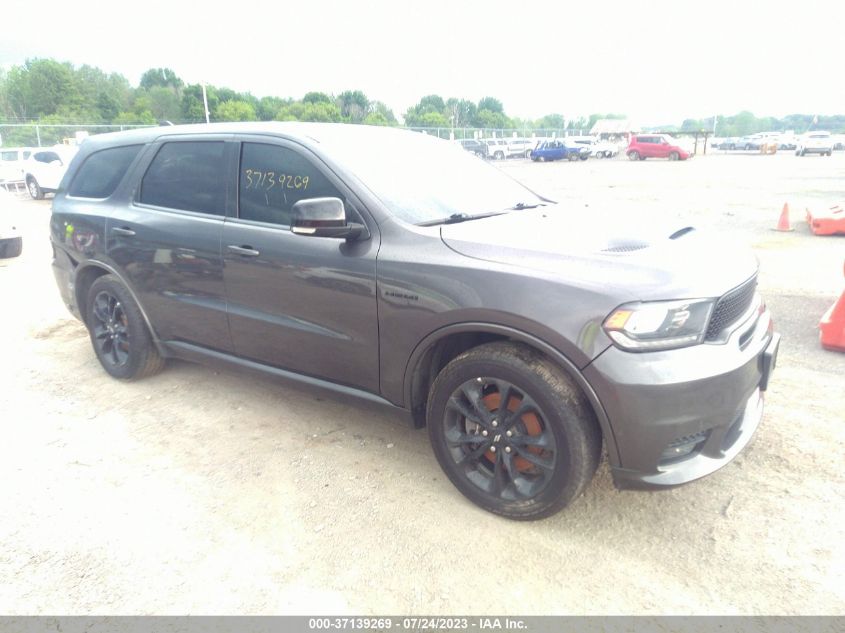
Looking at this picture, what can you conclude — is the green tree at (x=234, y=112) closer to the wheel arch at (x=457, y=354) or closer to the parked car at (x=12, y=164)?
the parked car at (x=12, y=164)

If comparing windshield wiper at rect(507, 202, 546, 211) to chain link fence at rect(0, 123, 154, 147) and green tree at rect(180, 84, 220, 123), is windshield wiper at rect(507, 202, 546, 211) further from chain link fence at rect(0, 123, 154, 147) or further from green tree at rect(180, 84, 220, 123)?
green tree at rect(180, 84, 220, 123)

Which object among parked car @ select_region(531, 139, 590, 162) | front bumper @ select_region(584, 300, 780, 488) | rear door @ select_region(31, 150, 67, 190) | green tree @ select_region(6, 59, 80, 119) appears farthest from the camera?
green tree @ select_region(6, 59, 80, 119)

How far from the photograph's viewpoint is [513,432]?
8.73 ft

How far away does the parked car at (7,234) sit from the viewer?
8.99 metres

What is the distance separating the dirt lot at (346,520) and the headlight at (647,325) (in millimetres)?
620

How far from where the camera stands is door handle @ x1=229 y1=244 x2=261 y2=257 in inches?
133

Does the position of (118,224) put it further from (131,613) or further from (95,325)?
(131,613)

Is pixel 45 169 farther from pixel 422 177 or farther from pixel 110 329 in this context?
pixel 422 177

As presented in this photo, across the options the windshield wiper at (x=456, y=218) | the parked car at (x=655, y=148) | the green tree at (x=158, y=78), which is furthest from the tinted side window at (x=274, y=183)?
the green tree at (x=158, y=78)

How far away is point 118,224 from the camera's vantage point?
411 centimetres

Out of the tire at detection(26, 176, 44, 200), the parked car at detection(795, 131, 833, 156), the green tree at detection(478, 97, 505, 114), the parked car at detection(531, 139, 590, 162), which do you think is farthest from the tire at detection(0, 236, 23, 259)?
the green tree at detection(478, 97, 505, 114)

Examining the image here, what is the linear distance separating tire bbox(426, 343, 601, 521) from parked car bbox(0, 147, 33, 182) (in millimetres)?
21514

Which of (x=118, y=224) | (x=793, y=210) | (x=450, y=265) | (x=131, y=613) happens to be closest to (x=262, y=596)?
(x=131, y=613)

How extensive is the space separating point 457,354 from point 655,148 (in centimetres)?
4203
